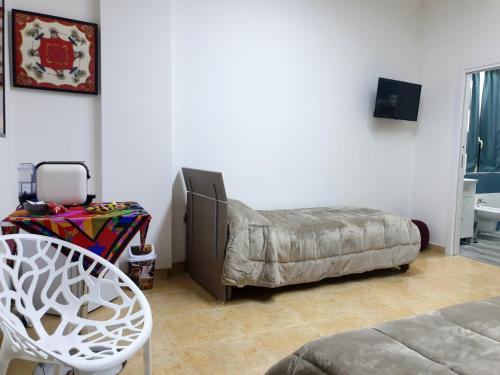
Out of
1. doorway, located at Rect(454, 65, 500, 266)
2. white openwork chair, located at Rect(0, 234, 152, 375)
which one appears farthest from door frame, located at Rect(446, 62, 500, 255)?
white openwork chair, located at Rect(0, 234, 152, 375)

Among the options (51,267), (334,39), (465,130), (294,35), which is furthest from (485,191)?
(51,267)

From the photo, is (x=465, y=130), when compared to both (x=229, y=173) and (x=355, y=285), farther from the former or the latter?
(x=229, y=173)

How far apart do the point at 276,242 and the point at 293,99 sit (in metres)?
1.77

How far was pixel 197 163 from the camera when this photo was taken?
3.47 m

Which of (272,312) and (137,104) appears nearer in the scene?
(272,312)

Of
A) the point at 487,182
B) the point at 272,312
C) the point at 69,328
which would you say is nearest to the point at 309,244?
the point at 272,312

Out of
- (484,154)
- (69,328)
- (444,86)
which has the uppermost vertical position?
(444,86)

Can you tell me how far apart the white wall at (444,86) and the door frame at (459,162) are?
0.06 feet

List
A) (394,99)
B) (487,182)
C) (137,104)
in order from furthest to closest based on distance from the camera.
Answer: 1. (487,182)
2. (394,99)
3. (137,104)

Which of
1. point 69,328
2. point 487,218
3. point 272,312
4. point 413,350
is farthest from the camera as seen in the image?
point 487,218

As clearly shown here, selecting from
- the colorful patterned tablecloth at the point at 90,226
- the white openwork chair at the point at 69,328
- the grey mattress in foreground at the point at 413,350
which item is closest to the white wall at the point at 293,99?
the colorful patterned tablecloth at the point at 90,226

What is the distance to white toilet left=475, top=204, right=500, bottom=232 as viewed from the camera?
4930 mm

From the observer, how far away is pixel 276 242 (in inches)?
112

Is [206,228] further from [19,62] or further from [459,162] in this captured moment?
[459,162]
